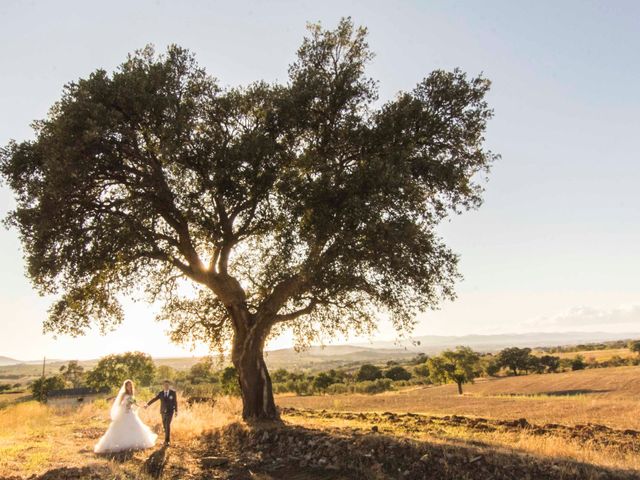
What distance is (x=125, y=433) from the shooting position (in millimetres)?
17562

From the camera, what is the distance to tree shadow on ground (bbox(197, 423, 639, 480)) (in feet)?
37.0

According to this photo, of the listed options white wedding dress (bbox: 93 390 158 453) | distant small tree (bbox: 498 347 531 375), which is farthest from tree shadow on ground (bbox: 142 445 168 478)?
distant small tree (bbox: 498 347 531 375)

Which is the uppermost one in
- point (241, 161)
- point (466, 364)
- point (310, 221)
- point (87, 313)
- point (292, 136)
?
point (292, 136)

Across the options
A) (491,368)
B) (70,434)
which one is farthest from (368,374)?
(70,434)

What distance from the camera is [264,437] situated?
17266 mm

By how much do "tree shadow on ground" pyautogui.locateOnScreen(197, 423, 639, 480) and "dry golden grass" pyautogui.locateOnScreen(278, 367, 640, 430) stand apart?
13.1 meters

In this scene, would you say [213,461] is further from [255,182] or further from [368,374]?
[368,374]

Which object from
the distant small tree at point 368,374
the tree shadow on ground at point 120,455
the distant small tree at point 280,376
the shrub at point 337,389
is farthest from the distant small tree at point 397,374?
the tree shadow on ground at point 120,455

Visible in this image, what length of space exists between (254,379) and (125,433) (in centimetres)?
551

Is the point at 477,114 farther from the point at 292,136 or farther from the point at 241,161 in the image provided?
the point at 241,161

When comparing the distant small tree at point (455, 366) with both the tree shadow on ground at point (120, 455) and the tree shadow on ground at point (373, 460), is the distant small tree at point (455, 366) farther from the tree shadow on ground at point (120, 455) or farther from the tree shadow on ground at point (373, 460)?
the tree shadow on ground at point (120, 455)

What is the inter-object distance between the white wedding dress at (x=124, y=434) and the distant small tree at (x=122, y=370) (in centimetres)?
7738

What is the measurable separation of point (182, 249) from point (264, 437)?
8601mm

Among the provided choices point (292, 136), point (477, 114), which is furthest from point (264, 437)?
point (477, 114)
